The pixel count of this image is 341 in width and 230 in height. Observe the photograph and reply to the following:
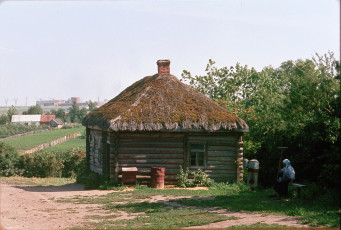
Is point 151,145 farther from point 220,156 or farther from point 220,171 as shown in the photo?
point 220,171

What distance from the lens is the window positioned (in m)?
22.6

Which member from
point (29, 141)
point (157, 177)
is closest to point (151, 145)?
point (157, 177)

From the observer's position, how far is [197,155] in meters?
22.6

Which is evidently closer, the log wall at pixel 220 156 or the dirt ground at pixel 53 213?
the dirt ground at pixel 53 213

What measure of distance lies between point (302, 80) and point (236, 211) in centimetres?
517

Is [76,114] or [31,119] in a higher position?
[76,114]

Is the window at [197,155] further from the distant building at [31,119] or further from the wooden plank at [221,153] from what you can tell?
the distant building at [31,119]

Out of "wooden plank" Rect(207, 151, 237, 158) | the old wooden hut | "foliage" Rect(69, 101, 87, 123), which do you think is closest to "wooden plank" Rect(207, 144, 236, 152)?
the old wooden hut

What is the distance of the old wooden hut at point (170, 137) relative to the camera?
21781 mm

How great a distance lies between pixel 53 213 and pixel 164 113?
8.53m

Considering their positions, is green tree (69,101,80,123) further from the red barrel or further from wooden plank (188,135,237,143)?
the red barrel

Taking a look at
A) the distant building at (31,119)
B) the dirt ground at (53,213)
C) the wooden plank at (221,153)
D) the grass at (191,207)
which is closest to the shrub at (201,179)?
the wooden plank at (221,153)

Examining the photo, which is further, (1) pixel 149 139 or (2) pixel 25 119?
(2) pixel 25 119

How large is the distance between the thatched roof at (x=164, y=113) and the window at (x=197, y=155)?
3.72 feet
